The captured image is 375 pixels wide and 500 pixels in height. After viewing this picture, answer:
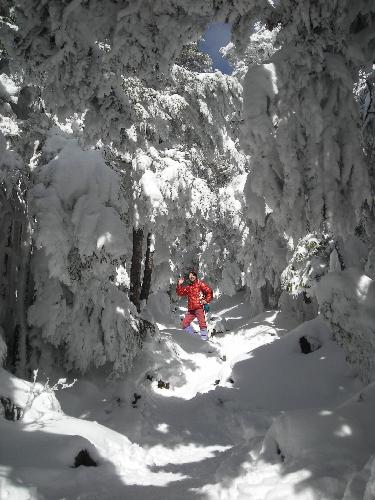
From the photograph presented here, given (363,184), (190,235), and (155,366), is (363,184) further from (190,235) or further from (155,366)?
(190,235)

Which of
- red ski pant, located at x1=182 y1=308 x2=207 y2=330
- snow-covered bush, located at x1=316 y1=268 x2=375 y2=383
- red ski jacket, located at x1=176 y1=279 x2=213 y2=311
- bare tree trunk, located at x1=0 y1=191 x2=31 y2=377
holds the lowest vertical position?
snow-covered bush, located at x1=316 y1=268 x2=375 y2=383

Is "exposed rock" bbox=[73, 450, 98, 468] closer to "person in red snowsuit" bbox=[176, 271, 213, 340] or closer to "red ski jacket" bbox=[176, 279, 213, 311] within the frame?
"person in red snowsuit" bbox=[176, 271, 213, 340]

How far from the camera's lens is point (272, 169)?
3514mm

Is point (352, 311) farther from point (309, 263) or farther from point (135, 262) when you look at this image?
point (135, 262)

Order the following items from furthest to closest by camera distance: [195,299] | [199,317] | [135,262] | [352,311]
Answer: [195,299], [199,317], [135,262], [352,311]

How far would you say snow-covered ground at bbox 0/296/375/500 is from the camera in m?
3.33

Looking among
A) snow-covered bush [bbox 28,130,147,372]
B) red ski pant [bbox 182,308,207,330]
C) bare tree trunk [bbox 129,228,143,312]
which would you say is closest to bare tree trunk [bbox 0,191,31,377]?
snow-covered bush [bbox 28,130,147,372]

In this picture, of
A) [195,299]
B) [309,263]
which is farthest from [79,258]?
[195,299]

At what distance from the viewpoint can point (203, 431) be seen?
6691 millimetres

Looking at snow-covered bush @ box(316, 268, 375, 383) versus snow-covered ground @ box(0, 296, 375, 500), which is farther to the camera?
snow-covered bush @ box(316, 268, 375, 383)

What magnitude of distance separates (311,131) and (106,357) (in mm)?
6004

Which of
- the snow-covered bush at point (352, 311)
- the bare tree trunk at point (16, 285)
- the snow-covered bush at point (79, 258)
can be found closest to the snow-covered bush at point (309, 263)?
the snow-covered bush at point (79, 258)

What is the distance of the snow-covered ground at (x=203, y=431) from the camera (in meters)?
3.33

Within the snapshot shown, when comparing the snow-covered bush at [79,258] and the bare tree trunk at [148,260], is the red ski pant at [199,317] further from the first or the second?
the snow-covered bush at [79,258]
